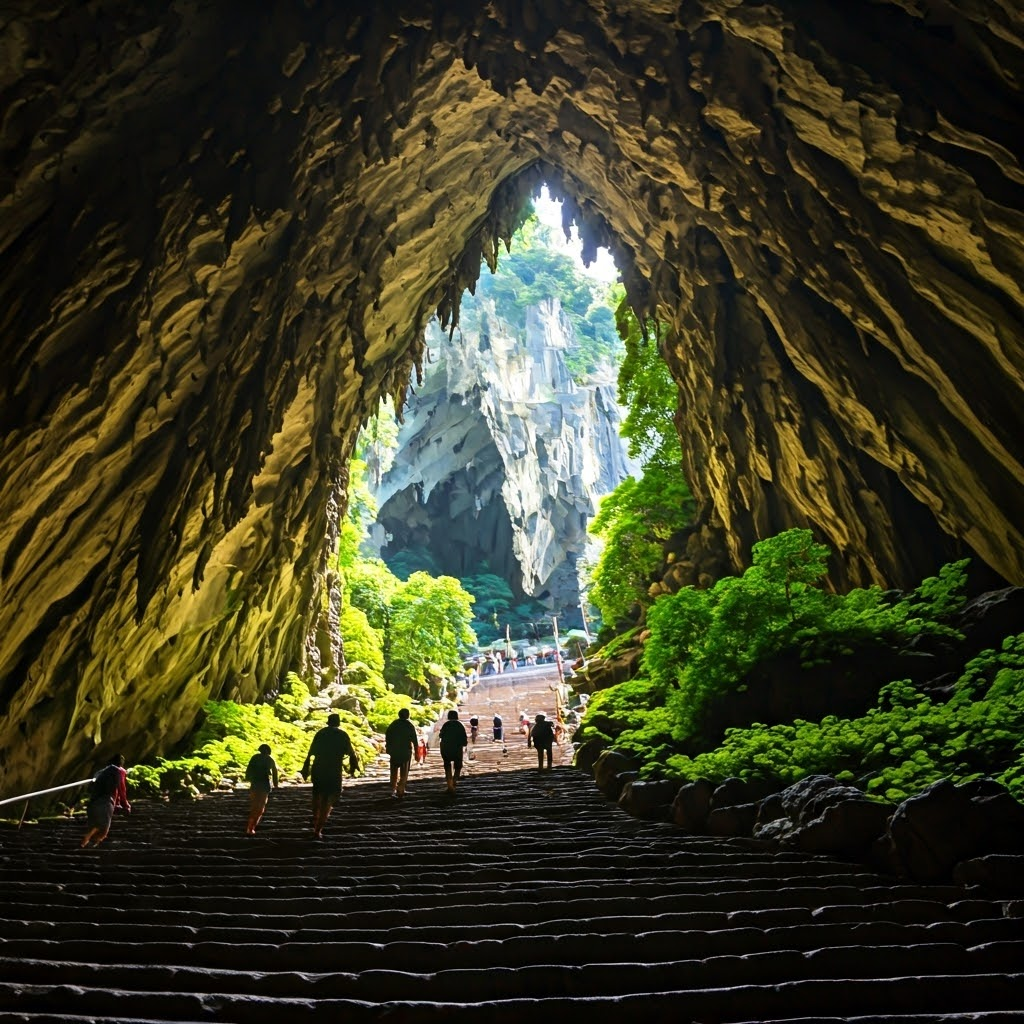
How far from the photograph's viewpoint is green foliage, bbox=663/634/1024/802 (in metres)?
Answer: 6.12

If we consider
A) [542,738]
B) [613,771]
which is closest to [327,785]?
[613,771]

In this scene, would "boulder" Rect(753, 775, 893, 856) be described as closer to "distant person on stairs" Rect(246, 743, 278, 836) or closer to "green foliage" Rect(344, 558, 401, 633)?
"distant person on stairs" Rect(246, 743, 278, 836)

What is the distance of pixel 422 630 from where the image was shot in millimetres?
31875

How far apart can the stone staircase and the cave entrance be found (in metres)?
48.1

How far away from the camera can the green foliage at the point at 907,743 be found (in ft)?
20.1

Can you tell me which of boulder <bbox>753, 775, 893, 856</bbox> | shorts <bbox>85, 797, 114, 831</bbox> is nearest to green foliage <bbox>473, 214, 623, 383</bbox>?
shorts <bbox>85, 797, 114, 831</bbox>

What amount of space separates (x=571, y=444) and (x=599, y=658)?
42925mm

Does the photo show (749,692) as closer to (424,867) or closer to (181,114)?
(424,867)

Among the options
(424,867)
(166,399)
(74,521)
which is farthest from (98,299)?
(424,867)

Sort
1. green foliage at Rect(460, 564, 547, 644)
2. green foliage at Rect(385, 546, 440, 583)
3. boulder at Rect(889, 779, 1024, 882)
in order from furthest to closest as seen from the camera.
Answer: green foliage at Rect(385, 546, 440, 583)
green foliage at Rect(460, 564, 547, 644)
boulder at Rect(889, 779, 1024, 882)

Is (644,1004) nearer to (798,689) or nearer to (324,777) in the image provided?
(324,777)

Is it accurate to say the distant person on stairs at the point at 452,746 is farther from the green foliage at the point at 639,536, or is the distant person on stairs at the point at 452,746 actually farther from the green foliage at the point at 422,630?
the green foliage at the point at 422,630

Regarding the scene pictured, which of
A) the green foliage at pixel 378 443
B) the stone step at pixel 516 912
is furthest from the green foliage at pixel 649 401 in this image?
the stone step at pixel 516 912

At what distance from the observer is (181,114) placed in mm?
10023
